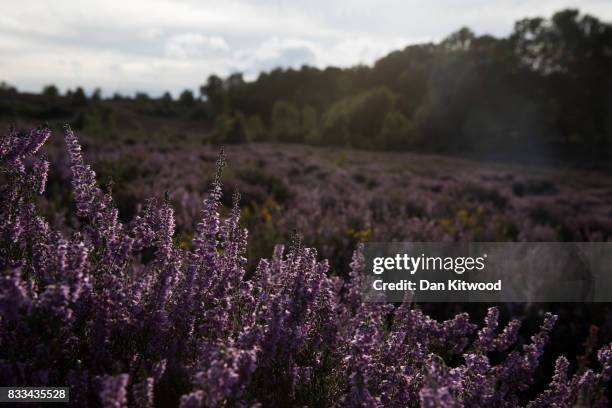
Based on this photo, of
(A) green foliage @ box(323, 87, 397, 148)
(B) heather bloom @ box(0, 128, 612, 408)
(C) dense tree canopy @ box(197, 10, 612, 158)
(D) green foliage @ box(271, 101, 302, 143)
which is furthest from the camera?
(A) green foliage @ box(323, 87, 397, 148)

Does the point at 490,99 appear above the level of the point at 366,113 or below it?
above

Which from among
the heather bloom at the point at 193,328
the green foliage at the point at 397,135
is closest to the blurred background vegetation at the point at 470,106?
the green foliage at the point at 397,135

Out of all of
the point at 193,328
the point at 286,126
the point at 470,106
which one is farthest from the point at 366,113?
the point at 193,328

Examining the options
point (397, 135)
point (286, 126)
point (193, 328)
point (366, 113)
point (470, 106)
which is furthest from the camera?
point (366, 113)

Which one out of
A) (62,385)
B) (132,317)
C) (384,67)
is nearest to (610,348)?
(132,317)

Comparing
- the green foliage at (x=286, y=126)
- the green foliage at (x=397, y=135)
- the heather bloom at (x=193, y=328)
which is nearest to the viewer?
the heather bloom at (x=193, y=328)

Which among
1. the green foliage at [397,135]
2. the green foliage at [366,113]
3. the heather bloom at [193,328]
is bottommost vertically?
the heather bloom at [193,328]

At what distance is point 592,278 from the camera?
5.96m

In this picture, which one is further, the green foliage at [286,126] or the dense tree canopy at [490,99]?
the green foliage at [286,126]

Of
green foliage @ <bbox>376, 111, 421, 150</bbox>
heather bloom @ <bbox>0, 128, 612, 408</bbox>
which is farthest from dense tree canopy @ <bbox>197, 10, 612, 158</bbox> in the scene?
heather bloom @ <bbox>0, 128, 612, 408</bbox>

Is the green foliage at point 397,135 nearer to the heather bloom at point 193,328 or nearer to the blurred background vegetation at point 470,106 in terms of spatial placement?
the blurred background vegetation at point 470,106

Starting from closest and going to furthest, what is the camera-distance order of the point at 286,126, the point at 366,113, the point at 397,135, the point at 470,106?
the point at 397,135
the point at 470,106
the point at 286,126
the point at 366,113

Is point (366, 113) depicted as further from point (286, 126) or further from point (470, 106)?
point (470, 106)

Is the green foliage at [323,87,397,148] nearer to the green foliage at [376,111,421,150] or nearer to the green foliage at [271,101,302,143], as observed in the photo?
the green foliage at [271,101,302,143]
